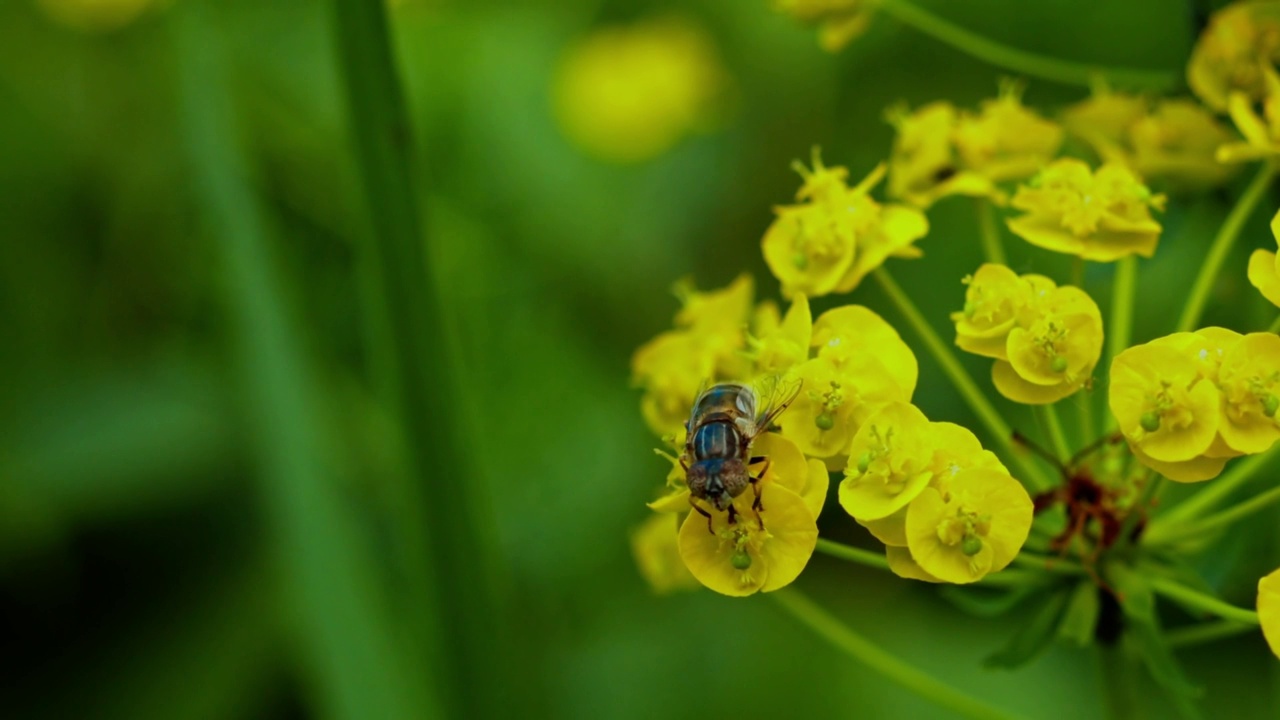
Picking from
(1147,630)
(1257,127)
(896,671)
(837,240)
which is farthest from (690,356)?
(1257,127)

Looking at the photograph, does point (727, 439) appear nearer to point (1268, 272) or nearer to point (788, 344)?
point (788, 344)

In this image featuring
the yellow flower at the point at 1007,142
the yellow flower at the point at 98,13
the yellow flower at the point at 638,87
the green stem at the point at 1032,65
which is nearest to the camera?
the yellow flower at the point at 1007,142

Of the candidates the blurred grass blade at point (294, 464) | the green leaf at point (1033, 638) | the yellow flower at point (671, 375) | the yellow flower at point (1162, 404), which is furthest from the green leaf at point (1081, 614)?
the blurred grass blade at point (294, 464)

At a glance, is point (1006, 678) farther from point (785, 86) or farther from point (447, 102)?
point (447, 102)

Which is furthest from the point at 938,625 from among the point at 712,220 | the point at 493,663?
the point at 493,663

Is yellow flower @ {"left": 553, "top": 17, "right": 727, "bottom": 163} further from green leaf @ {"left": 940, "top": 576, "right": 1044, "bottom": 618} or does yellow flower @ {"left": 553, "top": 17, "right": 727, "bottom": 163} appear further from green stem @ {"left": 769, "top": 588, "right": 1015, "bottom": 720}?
green leaf @ {"left": 940, "top": 576, "right": 1044, "bottom": 618}

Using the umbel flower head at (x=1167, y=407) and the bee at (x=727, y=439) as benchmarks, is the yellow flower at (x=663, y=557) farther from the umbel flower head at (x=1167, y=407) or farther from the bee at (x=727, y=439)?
the umbel flower head at (x=1167, y=407)
